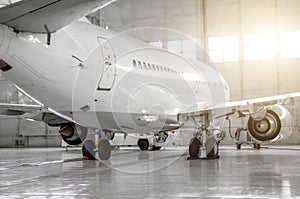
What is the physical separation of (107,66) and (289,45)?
797 inches

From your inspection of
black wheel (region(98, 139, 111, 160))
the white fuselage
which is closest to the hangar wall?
black wheel (region(98, 139, 111, 160))

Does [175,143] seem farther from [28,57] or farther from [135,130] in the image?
[28,57]

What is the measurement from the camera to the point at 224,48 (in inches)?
1182

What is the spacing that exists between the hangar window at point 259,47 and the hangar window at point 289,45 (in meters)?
0.51

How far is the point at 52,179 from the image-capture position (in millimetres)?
8898

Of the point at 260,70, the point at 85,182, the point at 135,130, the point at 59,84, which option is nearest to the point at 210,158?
the point at 135,130

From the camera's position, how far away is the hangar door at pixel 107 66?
11.2 meters

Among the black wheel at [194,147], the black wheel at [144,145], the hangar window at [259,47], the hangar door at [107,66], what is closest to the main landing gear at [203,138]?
the black wheel at [194,147]

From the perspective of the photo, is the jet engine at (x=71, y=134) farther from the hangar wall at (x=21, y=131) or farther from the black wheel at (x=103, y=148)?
the hangar wall at (x=21, y=131)

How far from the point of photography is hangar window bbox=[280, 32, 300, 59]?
2869 cm

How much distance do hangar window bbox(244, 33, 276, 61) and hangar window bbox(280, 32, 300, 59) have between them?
20.3 inches

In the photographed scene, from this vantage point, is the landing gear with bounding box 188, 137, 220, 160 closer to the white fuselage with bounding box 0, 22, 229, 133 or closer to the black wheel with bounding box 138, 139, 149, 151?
the white fuselage with bounding box 0, 22, 229, 133

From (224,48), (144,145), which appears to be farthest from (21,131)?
(224,48)

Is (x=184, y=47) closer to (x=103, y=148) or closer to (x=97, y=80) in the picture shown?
(x=103, y=148)
